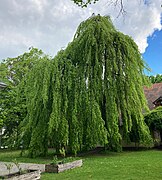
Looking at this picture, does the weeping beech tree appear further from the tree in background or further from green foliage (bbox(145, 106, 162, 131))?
the tree in background

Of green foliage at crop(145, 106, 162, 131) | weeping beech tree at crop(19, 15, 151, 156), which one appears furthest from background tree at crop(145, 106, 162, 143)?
weeping beech tree at crop(19, 15, 151, 156)

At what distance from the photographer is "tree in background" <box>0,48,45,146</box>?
22.1 m

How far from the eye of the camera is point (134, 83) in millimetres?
15414

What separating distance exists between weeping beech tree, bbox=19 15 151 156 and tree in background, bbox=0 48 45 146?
6520 mm

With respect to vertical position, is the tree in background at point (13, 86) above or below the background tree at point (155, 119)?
above

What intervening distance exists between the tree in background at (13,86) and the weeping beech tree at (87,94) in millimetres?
6520

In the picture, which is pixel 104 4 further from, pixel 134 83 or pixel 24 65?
pixel 24 65

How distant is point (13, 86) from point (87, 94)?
38.8 ft

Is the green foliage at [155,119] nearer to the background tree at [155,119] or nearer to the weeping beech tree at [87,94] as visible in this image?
the background tree at [155,119]

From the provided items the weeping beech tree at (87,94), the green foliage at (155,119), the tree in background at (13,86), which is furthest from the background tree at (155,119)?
the tree in background at (13,86)

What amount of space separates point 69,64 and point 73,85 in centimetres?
136

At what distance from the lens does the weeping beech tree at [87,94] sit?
1412 centimetres

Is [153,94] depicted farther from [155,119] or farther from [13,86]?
[13,86]

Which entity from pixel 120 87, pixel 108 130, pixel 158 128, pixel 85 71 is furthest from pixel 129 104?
pixel 158 128
